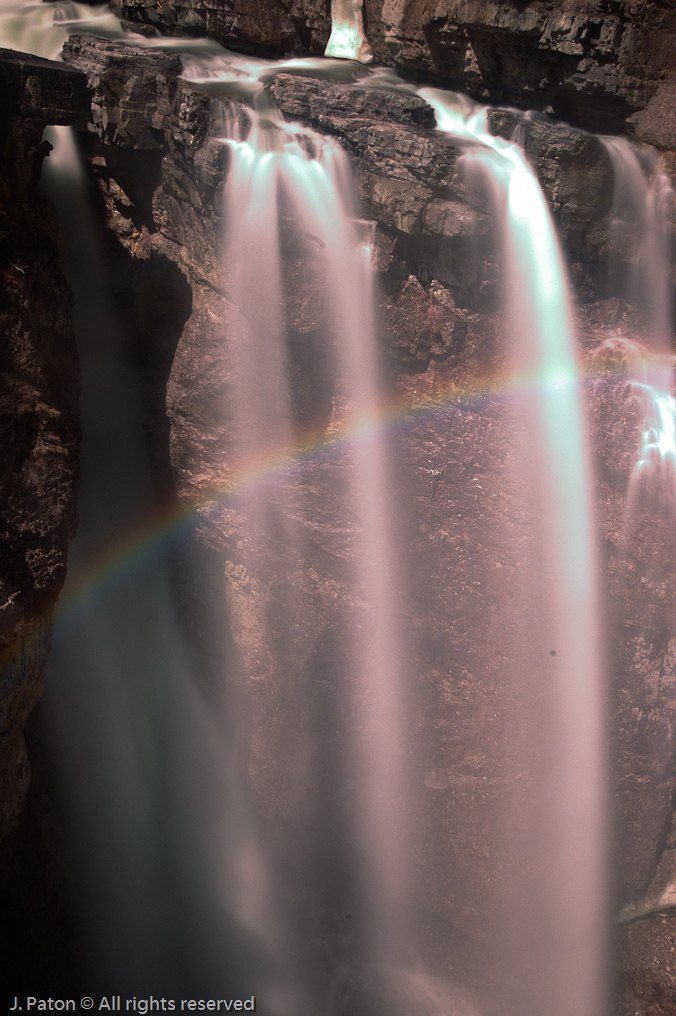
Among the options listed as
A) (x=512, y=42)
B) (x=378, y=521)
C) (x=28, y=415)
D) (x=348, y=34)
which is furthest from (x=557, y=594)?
(x=348, y=34)

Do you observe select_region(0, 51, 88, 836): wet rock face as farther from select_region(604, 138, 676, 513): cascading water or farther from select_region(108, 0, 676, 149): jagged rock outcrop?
select_region(604, 138, 676, 513): cascading water

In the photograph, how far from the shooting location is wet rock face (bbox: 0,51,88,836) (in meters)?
5.48

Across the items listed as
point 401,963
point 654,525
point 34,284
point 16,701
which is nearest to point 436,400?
point 654,525

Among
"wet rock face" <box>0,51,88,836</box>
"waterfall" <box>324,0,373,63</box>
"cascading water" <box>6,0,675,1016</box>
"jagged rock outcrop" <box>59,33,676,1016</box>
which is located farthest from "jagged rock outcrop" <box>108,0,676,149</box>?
"wet rock face" <box>0,51,88,836</box>

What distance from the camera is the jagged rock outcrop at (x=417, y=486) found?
6621 millimetres

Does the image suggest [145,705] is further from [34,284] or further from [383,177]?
[383,177]

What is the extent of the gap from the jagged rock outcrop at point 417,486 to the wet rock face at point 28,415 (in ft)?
4.40

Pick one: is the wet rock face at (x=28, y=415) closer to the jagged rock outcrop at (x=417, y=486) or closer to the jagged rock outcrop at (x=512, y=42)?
the jagged rock outcrop at (x=417, y=486)

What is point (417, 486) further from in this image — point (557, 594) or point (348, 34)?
point (348, 34)

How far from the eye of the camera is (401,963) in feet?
27.4

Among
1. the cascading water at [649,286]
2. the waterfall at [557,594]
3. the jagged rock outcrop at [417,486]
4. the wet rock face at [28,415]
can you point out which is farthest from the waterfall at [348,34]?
the wet rock face at [28,415]

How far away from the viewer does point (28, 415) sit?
559 centimetres

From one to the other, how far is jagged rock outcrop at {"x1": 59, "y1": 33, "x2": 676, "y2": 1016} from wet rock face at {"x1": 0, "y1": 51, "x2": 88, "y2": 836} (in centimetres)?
134

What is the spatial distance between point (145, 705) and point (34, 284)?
5544 millimetres
